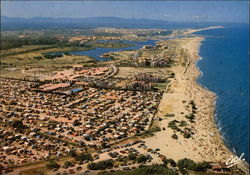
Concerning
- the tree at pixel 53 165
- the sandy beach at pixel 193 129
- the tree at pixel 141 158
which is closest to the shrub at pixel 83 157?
the tree at pixel 53 165

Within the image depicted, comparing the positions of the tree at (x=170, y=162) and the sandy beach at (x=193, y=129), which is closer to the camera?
the tree at (x=170, y=162)

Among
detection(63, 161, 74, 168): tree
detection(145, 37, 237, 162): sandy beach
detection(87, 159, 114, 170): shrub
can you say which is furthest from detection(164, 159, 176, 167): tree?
detection(63, 161, 74, 168): tree

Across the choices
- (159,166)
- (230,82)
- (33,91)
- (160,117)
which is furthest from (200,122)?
(33,91)

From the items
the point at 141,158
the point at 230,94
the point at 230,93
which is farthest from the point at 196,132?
the point at 230,93

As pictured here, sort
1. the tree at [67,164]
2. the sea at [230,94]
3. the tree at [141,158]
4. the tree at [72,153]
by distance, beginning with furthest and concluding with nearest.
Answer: the sea at [230,94], the tree at [72,153], the tree at [141,158], the tree at [67,164]

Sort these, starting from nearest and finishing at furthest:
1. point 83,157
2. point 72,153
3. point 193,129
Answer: point 83,157, point 72,153, point 193,129

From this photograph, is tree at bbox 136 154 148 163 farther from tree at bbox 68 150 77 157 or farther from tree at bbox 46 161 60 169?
tree at bbox 46 161 60 169

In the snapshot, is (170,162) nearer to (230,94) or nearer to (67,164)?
(67,164)

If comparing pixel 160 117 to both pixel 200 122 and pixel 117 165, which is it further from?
pixel 117 165

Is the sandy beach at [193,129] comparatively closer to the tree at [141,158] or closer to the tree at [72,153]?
the tree at [141,158]
